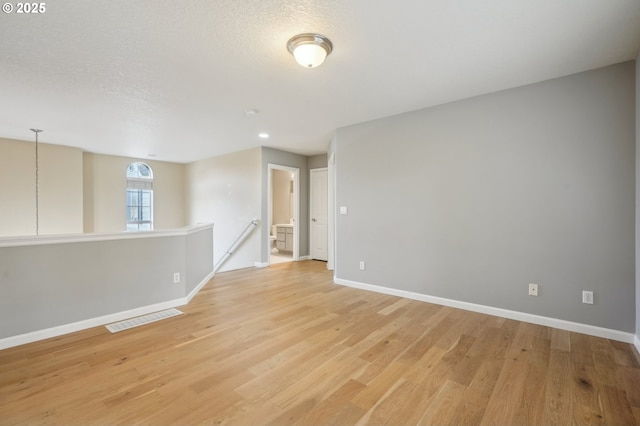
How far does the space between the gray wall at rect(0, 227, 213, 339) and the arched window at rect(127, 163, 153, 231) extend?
4751mm

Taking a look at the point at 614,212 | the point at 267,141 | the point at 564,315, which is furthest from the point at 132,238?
the point at 614,212

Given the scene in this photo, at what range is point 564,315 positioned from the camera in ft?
9.09

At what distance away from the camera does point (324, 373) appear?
2021 millimetres

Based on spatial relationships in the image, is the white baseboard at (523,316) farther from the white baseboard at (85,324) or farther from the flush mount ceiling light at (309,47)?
the flush mount ceiling light at (309,47)

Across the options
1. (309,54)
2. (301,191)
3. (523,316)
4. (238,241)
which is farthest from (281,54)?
(238,241)

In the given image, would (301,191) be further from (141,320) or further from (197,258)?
(141,320)

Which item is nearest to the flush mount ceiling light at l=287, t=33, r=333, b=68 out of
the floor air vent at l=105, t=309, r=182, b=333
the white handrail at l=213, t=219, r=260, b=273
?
the floor air vent at l=105, t=309, r=182, b=333

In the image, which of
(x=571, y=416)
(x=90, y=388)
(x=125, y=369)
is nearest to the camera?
(x=571, y=416)

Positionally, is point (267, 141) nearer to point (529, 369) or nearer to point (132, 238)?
point (132, 238)

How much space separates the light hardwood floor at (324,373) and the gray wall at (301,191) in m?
2.72

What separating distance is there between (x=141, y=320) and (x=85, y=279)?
2.20 feet

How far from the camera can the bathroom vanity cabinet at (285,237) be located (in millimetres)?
7512

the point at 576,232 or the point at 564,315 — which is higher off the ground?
the point at 576,232

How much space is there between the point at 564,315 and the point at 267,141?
16.0 ft
